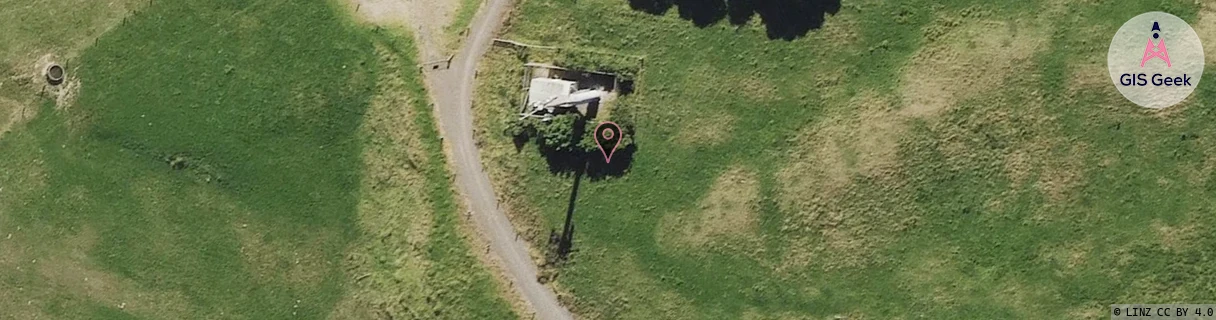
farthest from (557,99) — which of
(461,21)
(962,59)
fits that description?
(962,59)

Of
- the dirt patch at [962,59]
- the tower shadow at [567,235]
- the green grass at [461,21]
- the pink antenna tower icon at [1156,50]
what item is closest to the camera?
the pink antenna tower icon at [1156,50]

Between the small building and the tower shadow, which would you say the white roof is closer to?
the small building

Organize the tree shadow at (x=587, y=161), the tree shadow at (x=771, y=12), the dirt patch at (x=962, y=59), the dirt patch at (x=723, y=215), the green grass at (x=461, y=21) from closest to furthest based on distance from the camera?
the dirt patch at (x=962, y=59) < the tree shadow at (x=771, y=12) < the dirt patch at (x=723, y=215) < the tree shadow at (x=587, y=161) < the green grass at (x=461, y=21)

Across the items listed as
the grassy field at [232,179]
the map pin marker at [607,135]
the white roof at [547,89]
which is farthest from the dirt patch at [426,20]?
the map pin marker at [607,135]

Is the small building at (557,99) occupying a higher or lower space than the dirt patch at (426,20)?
lower

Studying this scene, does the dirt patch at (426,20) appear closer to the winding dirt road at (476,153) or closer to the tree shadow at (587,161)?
the winding dirt road at (476,153)

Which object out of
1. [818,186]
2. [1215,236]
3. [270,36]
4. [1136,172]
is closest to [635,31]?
[818,186]
